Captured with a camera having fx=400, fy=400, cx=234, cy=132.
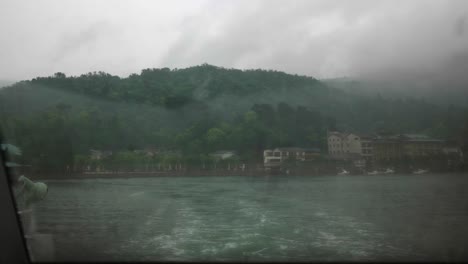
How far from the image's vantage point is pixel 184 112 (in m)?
Result: 9.47

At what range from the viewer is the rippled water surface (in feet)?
17.9

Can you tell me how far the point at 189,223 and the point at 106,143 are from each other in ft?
11.0

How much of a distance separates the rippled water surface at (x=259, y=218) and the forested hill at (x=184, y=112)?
1472 millimetres

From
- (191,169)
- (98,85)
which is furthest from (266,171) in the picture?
(98,85)

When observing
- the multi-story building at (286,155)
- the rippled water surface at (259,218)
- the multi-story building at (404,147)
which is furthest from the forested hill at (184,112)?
the rippled water surface at (259,218)

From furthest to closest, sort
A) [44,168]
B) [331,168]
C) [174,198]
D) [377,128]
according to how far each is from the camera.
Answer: [174,198], [44,168], [331,168], [377,128]

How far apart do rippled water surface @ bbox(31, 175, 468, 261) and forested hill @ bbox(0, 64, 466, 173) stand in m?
1.47

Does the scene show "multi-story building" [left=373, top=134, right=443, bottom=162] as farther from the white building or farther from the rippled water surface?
the rippled water surface

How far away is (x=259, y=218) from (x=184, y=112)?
3.01 m

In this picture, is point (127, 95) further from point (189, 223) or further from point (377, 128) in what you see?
point (377, 128)

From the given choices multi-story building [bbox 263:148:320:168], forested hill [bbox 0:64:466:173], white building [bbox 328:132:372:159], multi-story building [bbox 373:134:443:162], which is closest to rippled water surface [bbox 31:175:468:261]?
multi-story building [bbox 373:134:443:162]

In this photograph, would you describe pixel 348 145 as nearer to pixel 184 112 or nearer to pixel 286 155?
pixel 286 155

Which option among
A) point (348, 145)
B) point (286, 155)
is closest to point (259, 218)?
point (286, 155)

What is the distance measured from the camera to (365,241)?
21.1 ft
